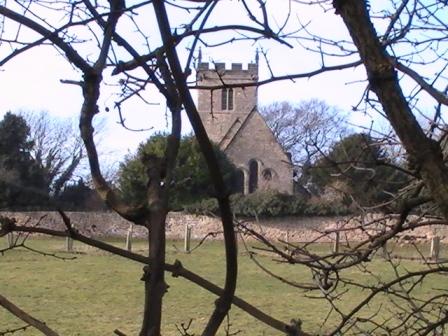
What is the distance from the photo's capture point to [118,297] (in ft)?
47.0

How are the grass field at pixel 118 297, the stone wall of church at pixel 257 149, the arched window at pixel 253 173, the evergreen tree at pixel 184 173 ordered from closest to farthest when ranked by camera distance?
the evergreen tree at pixel 184 173, the grass field at pixel 118 297, the stone wall of church at pixel 257 149, the arched window at pixel 253 173

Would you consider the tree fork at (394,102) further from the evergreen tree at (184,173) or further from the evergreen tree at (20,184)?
the evergreen tree at (20,184)

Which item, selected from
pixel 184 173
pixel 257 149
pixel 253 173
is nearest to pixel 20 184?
pixel 184 173

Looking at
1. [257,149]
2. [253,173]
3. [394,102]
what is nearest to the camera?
[394,102]

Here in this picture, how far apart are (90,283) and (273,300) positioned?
14.3ft

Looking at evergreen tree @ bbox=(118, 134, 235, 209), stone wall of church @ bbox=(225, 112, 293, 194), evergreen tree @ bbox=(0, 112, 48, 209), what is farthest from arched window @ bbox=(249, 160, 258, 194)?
evergreen tree @ bbox=(0, 112, 48, 209)

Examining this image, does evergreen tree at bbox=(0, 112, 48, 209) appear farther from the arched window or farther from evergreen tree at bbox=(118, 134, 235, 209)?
the arched window

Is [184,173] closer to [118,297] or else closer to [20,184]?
[20,184]

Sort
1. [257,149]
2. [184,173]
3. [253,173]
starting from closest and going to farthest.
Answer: [184,173] < [257,149] < [253,173]

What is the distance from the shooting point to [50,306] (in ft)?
43.3

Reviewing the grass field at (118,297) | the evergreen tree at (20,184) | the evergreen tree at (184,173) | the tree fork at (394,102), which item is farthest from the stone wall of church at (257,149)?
the tree fork at (394,102)

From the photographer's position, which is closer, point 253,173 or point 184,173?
point 184,173

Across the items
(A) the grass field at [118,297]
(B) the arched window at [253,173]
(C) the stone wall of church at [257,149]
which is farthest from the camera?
(B) the arched window at [253,173]

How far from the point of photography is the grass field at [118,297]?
417 inches
